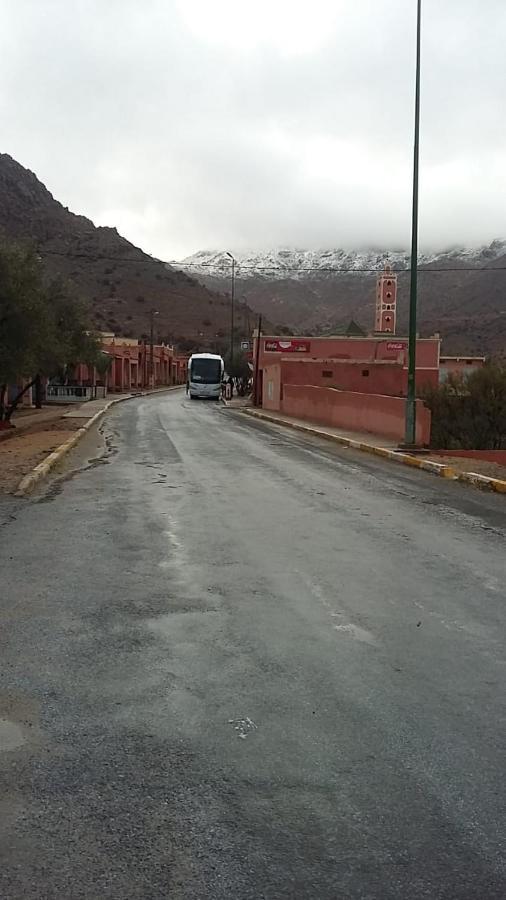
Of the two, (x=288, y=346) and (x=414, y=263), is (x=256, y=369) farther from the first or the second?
(x=414, y=263)

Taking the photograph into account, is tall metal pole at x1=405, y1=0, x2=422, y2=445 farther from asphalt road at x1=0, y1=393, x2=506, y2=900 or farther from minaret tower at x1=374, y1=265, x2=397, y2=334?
minaret tower at x1=374, y1=265, x2=397, y2=334

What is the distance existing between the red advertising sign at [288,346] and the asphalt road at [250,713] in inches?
2040

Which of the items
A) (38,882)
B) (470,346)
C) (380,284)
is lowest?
(38,882)

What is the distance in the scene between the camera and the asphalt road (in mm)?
3193

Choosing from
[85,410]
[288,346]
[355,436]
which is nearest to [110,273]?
[288,346]

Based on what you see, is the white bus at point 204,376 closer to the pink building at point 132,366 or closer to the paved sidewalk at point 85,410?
the pink building at point 132,366

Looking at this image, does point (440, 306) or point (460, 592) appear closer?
point (460, 592)

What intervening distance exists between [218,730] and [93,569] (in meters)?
3.76

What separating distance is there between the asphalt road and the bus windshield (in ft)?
186

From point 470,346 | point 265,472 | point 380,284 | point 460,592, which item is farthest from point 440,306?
point 460,592

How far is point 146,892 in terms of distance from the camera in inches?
118

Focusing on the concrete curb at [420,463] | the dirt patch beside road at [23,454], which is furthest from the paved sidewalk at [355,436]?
the dirt patch beside road at [23,454]

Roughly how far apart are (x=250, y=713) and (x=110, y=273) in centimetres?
12451

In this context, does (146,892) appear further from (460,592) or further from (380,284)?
(380,284)
